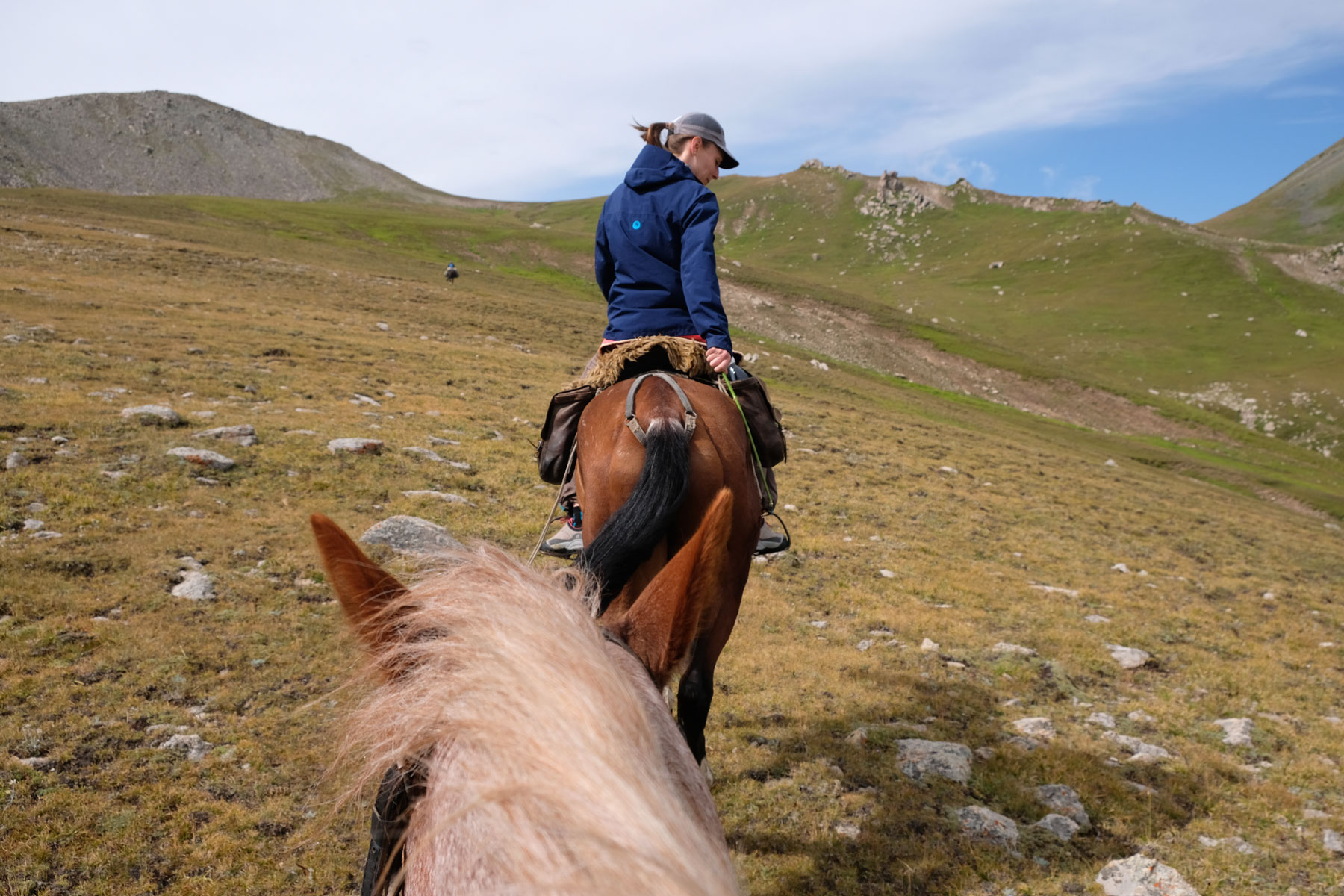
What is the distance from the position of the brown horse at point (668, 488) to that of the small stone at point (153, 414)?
23.4 feet

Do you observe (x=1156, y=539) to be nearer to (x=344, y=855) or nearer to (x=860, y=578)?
(x=860, y=578)

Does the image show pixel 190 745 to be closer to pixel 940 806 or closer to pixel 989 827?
pixel 940 806

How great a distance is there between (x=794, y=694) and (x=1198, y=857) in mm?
2378

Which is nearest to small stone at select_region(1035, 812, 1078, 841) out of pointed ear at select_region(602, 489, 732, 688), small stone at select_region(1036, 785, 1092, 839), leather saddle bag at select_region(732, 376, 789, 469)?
small stone at select_region(1036, 785, 1092, 839)

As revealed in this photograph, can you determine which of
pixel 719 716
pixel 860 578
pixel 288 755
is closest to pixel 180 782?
pixel 288 755

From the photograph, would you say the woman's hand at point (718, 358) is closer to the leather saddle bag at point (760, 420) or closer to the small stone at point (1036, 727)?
the leather saddle bag at point (760, 420)

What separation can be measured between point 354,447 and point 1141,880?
820cm

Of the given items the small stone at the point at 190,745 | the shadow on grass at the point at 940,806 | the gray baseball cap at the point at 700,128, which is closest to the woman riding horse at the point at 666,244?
the gray baseball cap at the point at 700,128

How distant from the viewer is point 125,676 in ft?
13.5

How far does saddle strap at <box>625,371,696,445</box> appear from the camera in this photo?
291 cm

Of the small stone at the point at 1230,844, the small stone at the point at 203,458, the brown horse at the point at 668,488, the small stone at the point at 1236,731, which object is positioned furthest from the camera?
the small stone at the point at 203,458

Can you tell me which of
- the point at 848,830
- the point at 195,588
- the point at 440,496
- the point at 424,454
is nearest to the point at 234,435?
the point at 424,454

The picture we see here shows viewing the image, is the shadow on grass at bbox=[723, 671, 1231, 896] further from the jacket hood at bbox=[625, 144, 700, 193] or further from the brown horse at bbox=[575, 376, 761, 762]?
the jacket hood at bbox=[625, 144, 700, 193]

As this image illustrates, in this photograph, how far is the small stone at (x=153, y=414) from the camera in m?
8.06
